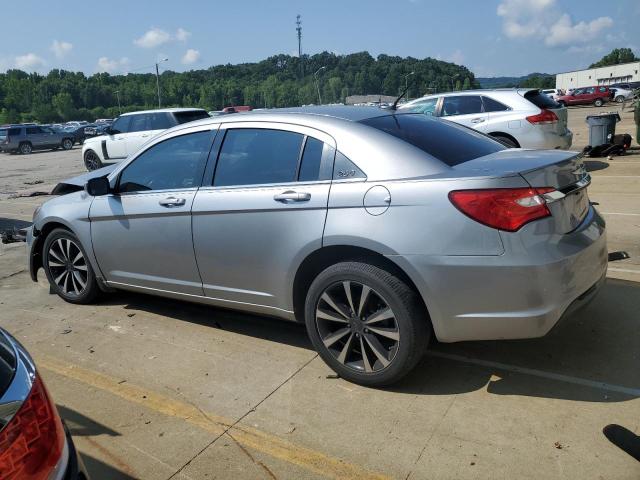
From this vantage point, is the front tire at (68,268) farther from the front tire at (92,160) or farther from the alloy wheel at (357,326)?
the front tire at (92,160)

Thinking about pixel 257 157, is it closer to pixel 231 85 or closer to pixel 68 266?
pixel 68 266

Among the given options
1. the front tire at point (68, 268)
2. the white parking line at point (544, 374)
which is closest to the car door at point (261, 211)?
the white parking line at point (544, 374)

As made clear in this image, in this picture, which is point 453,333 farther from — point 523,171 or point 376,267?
point 523,171

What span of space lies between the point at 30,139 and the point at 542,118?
102 ft

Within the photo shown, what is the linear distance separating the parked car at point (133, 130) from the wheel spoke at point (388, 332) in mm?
13454

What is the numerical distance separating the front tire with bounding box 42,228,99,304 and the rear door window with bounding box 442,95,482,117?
8.16 meters

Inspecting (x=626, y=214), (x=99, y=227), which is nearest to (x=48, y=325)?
(x=99, y=227)

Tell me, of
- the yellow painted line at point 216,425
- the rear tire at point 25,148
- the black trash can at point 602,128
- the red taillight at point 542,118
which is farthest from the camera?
the rear tire at point 25,148

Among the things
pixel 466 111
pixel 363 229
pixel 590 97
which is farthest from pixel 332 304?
pixel 590 97

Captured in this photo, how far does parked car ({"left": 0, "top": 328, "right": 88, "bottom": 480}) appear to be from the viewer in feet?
5.25

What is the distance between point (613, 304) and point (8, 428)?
165 inches

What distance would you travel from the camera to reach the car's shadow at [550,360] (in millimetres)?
3248

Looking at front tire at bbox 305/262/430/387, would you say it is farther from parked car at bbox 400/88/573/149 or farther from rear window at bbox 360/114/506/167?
parked car at bbox 400/88/573/149

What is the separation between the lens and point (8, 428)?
1.61 m
